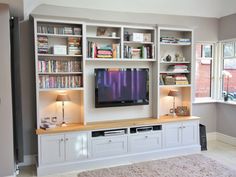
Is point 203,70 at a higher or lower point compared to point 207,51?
lower

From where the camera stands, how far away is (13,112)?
362 centimetres

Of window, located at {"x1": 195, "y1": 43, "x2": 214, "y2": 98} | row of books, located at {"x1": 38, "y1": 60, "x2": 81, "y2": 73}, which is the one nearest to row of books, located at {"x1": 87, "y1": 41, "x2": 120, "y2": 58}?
row of books, located at {"x1": 38, "y1": 60, "x2": 81, "y2": 73}

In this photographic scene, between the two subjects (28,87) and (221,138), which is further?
(221,138)

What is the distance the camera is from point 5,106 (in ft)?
10.8

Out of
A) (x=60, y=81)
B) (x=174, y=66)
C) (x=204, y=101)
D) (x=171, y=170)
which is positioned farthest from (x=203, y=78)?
(x=60, y=81)

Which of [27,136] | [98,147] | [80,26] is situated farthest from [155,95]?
[27,136]

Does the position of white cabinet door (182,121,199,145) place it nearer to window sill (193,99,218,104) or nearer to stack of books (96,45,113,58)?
window sill (193,99,218,104)

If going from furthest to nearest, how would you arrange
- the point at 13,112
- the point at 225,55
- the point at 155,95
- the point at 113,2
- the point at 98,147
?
the point at 225,55 → the point at 155,95 → the point at 113,2 → the point at 98,147 → the point at 13,112

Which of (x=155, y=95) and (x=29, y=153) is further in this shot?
(x=155, y=95)

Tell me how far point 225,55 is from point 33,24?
3.89 metres

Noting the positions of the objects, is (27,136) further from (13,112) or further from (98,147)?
(98,147)

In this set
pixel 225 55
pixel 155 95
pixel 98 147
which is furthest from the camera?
pixel 225 55

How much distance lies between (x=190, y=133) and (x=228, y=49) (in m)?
2.02

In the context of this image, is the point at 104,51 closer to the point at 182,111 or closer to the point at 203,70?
the point at 182,111
